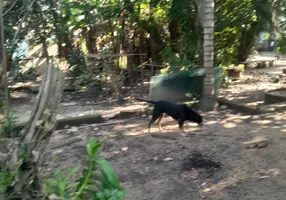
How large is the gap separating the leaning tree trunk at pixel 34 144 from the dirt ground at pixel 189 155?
553 mm

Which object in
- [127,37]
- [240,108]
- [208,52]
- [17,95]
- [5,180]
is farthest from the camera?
[127,37]

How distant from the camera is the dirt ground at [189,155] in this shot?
4.58 meters

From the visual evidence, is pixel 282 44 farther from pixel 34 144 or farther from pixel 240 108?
pixel 34 144

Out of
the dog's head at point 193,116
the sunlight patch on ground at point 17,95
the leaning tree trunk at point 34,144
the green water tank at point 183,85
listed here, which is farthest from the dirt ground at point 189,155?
the sunlight patch on ground at point 17,95

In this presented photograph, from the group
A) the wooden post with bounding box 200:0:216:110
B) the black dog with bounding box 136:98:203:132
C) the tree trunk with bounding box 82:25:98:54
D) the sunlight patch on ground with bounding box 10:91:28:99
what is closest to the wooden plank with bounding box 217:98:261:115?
the wooden post with bounding box 200:0:216:110

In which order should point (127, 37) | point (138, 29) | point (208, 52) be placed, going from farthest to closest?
point (138, 29), point (127, 37), point (208, 52)

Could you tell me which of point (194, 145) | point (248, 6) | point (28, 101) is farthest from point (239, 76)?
point (194, 145)

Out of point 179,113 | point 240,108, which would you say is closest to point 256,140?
point 179,113

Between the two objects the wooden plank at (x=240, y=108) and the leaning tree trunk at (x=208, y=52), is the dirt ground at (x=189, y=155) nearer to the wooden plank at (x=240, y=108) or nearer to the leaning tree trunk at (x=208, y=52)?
the wooden plank at (x=240, y=108)

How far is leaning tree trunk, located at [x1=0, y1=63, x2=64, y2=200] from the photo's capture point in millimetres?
2712

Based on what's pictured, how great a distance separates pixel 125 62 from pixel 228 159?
8242 millimetres

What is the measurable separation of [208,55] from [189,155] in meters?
3.46

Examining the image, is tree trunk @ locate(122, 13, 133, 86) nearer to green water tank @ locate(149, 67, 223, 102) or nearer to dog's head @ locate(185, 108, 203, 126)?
green water tank @ locate(149, 67, 223, 102)

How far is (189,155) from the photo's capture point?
18.5 ft
